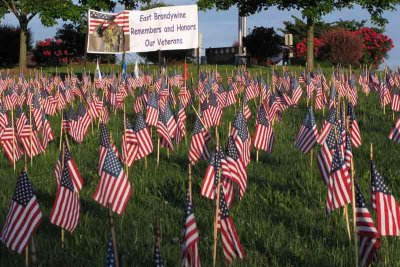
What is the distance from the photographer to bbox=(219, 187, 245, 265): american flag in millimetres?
4379

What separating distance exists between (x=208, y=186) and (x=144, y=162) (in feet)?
11.7

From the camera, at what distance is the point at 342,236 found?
5.62 metres

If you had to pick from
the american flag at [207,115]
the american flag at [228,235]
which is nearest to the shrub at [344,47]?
the american flag at [207,115]

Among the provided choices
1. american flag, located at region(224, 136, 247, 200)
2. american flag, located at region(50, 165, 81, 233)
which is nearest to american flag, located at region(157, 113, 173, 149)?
american flag, located at region(224, 136, 247, 200)

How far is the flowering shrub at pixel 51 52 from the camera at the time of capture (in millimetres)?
47688

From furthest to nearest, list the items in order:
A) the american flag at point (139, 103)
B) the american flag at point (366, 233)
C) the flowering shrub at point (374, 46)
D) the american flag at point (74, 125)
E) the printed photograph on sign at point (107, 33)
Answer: the flowering shrub at point (374, 46) < the printed photograph on sign at point (107, 33) < the american flag at point (139, 103) < the american flag at point (74, 125) < the american flag at point (366, 233)

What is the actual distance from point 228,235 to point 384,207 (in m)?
1.05

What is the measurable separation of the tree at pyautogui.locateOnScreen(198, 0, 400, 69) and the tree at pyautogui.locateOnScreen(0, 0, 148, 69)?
204 inches

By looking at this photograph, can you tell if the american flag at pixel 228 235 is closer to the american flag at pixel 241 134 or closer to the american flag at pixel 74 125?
the american flag at pixel 241 134

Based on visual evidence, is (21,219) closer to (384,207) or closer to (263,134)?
(384,207)

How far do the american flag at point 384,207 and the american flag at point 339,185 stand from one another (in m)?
0.78

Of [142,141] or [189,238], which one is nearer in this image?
[189,238]

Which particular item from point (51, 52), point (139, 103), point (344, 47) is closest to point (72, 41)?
point (51, 52)

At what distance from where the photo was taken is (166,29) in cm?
1906
